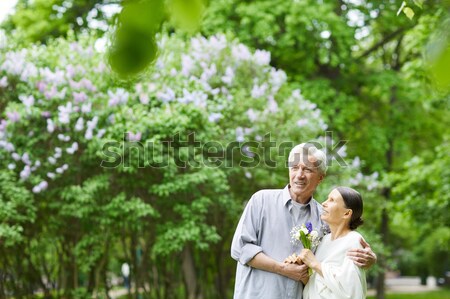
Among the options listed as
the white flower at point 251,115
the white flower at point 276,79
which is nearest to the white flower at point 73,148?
the white flower at point 251,115

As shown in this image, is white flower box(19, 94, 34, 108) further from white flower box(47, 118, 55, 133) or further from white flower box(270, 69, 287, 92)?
white flower box(270, 69, 287, 92)

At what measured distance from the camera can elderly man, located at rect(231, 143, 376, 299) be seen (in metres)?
3.57

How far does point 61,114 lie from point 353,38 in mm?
7851

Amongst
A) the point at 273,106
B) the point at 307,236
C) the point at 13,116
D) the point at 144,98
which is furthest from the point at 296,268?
the point at 273,106

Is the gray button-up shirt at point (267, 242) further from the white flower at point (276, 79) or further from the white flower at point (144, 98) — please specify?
the white flower at point (276, 79)

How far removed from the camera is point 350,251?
11.0 ft

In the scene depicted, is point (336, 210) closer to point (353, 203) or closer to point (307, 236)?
point (353, 203)

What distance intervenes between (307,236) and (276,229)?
27 centimetres

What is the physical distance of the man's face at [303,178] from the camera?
365 cm

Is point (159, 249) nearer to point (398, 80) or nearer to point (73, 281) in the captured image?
point (73, 281)

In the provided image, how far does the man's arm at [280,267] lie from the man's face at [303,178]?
0.37 m

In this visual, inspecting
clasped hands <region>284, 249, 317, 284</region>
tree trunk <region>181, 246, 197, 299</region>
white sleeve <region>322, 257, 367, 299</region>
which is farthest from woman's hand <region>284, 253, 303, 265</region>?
tree trunk <region>181, 246, 197, 299</region>

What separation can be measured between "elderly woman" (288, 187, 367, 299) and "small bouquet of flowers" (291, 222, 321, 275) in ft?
0.15

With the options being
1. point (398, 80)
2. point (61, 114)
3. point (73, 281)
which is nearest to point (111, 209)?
point (61, 114)
